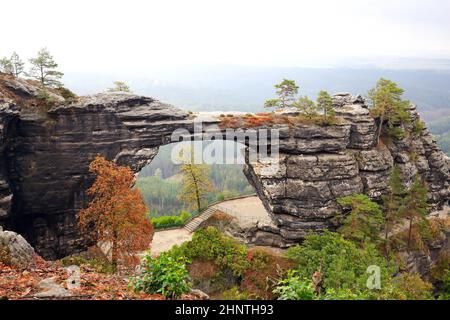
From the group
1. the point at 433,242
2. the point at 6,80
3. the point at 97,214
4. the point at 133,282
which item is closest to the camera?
the point at 133,282

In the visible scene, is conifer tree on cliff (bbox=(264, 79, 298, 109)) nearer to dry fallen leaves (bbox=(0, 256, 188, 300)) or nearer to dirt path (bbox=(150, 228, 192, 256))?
dirt path (bbox=(150, 228, 192, 256))

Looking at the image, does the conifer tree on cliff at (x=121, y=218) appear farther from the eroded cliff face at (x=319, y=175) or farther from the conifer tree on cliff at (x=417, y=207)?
the conifer tree on cliff at (x=417, y=207)

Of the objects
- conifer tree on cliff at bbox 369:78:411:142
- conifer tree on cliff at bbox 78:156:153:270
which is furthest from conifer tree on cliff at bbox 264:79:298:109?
conifer tree on cliff at bbox 78:156:153:270

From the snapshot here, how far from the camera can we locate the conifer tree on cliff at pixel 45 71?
31.2 m

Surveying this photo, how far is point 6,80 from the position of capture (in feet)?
97.6

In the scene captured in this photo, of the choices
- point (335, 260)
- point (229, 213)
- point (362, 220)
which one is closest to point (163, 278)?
point (335, 260)

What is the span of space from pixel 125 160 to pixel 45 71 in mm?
10342

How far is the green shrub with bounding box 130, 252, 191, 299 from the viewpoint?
1116 centimetres

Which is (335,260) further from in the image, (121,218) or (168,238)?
(168,238)

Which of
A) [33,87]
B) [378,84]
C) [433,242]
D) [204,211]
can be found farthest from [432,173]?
[33,87]

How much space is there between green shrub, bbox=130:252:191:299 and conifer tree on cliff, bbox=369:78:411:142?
32325 millimetres

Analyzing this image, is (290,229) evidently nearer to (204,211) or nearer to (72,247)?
(204,211)

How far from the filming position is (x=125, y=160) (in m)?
33.1
